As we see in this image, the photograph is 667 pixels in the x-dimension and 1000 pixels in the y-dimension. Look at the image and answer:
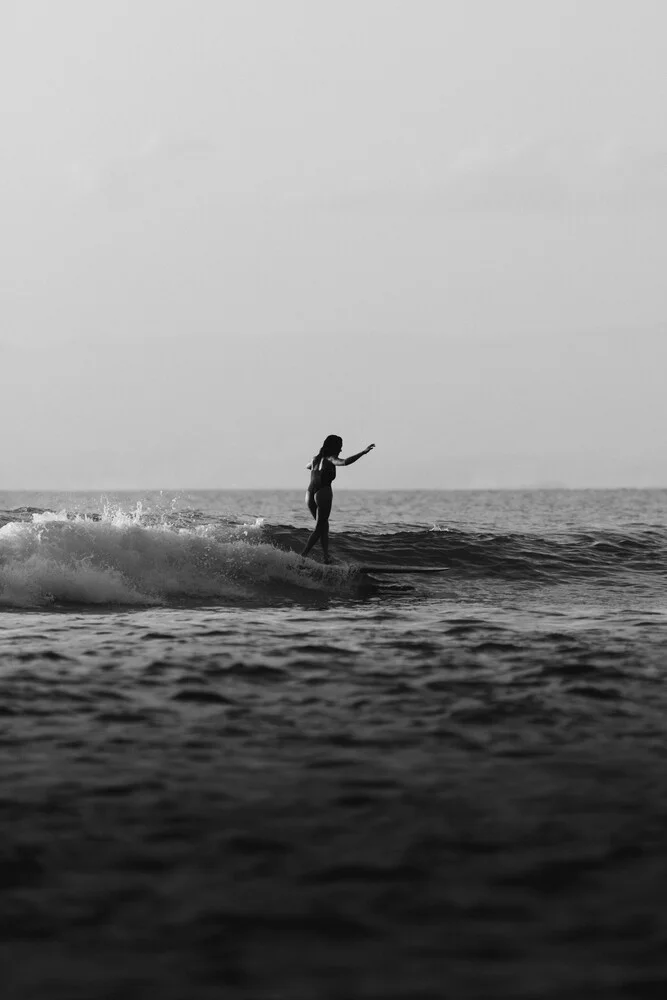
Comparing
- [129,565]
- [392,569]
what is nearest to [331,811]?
[129,565]

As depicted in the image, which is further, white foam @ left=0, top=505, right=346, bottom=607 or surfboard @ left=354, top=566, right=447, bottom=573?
surfboard @ left=354, top=566, right=447, bottom=573

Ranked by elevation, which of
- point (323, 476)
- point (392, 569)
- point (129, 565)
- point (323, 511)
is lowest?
point (392, 569)

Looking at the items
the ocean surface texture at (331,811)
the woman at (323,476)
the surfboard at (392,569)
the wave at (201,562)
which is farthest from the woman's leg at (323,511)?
the ocean surface texture at (331,811)

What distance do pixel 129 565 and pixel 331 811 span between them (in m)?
12.8

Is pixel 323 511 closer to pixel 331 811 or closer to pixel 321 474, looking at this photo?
pixel 321 474

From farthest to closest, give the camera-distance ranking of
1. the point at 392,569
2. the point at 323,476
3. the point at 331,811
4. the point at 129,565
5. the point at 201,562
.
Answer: the point at 392,569 < the point at 323,476 < the point at 201,562 < the point at 129,565 < the point at 331,811

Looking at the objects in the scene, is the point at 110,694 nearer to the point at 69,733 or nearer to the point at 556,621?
the point at 69,733

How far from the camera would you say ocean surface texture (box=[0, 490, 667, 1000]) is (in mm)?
4430

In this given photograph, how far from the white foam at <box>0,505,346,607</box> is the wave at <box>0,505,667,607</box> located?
21mm

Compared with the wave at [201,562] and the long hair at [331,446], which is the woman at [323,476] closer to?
the long hair at [331,446]

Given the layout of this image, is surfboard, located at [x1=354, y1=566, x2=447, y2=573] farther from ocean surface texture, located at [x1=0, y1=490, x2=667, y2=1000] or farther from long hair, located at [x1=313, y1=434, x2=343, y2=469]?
ocean surface texture, located at [x1=0, y1=490, x2=667, y2=1000]

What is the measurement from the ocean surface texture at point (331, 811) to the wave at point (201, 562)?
112 inches

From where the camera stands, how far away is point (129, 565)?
18.3 metres

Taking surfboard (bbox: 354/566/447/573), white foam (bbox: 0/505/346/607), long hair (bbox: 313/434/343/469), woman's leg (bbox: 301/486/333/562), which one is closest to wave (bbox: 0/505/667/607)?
white foam (bbox: 0/505/346/607)
